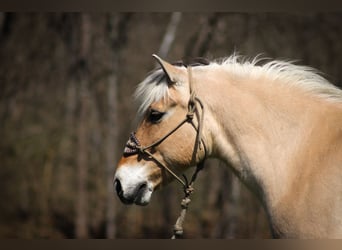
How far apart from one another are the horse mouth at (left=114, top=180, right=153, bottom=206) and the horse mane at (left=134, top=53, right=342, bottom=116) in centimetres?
37

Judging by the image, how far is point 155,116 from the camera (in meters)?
2.38

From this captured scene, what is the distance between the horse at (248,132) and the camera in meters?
2.11

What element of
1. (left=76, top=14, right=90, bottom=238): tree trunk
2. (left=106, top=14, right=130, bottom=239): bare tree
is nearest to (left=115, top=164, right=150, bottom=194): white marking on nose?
(left=106, top=14, right=130, bottom=239): bare tree

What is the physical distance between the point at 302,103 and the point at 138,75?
5698 millimetres

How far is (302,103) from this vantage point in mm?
2246

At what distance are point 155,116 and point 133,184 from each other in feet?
1.12

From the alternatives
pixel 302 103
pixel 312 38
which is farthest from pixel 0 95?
pixel 302 103

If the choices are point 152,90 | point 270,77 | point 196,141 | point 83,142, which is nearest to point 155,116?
point 152,90

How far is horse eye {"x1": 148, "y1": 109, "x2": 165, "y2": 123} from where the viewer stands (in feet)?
7.75

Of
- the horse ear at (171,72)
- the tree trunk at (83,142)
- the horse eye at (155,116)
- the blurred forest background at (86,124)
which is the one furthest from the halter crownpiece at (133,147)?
the tree trunk at (83,142)

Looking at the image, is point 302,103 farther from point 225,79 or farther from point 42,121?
point 42,121

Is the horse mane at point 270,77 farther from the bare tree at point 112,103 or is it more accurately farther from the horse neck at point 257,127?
the bare tree at point 112,103

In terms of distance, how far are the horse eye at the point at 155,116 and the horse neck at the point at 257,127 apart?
0.70 ft

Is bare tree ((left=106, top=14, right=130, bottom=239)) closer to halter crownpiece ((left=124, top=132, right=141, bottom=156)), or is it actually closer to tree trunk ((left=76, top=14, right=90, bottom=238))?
tree trunk ((left=76, top=14, right=90, bottom=238))
